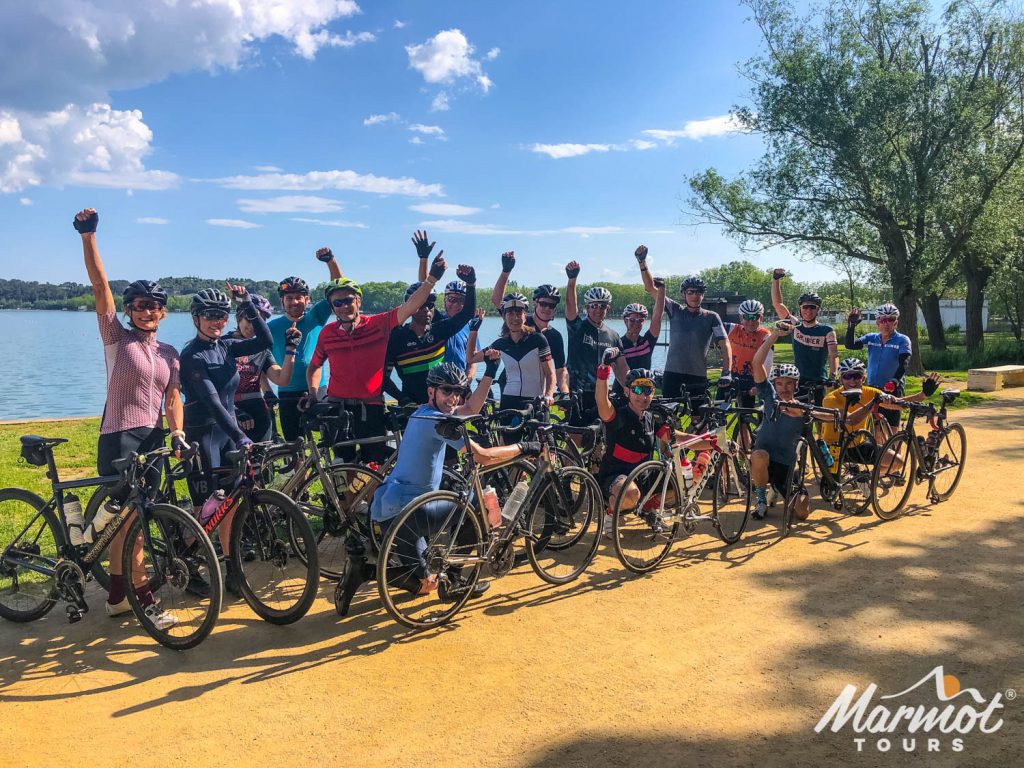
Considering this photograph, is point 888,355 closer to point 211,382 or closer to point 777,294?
point 777,294

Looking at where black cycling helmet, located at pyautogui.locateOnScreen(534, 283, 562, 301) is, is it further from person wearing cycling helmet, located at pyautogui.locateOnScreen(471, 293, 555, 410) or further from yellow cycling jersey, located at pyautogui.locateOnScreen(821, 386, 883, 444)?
yellow cycling jersey, located at pyautogui.locateOnScreen(821, 386, 883, 444)

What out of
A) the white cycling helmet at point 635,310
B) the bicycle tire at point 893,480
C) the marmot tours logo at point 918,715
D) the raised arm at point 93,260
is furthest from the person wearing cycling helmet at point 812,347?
the raised arm at point 93,260

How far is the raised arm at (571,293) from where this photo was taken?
786 cm

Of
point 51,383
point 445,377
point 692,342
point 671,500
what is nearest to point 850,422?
point 692,342

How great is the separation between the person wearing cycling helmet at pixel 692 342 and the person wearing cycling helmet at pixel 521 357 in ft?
6.74

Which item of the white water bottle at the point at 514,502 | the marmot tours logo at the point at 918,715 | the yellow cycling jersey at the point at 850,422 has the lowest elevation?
the marmot tours logo at the point at 918,715

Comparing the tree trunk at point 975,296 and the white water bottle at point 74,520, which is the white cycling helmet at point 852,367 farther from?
the tree trunk at point 975,296

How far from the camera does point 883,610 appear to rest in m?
4.63

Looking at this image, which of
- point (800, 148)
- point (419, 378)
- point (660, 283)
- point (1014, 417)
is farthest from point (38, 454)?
point (800, 148)

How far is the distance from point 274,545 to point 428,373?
1.59m

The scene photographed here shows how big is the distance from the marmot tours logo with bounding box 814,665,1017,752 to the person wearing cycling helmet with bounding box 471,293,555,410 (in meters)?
3.70

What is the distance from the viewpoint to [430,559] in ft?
14.7

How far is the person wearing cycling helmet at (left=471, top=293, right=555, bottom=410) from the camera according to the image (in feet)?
21.8

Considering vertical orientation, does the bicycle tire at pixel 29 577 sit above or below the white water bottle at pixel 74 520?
below
